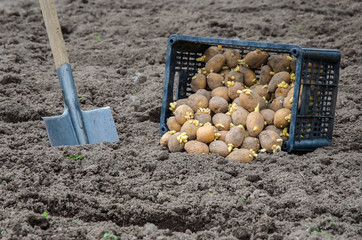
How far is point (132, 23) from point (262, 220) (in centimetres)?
378

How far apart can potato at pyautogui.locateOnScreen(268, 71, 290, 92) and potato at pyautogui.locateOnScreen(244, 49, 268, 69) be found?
0.17 m

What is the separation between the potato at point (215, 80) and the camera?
288 cm

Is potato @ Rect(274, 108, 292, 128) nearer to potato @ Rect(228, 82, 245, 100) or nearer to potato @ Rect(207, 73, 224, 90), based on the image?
potato @ Rect(228, 82, 245, 100)

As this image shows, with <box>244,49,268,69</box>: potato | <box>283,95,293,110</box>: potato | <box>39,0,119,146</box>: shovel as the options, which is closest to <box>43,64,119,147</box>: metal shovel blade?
<box>39,0,119,146</box>: shovel

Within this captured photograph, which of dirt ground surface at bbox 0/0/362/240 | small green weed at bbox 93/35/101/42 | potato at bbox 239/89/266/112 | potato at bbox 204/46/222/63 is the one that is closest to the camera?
dirt ground surface at bbox 0/0/362/240

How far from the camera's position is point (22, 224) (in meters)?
1.80

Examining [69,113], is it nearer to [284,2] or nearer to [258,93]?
[258,93]

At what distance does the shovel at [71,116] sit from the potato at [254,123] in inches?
33.6

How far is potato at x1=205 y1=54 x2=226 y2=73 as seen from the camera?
2885 millimetres

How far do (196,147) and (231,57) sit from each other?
0.73 metres

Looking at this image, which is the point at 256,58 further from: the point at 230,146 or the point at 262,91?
the point at 230,146

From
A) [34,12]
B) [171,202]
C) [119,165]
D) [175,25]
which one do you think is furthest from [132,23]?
[171,202]

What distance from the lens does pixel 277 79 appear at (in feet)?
8.89

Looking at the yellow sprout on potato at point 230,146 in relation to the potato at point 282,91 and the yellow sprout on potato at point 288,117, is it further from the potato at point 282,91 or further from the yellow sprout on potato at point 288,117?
the potato at point 282,91
